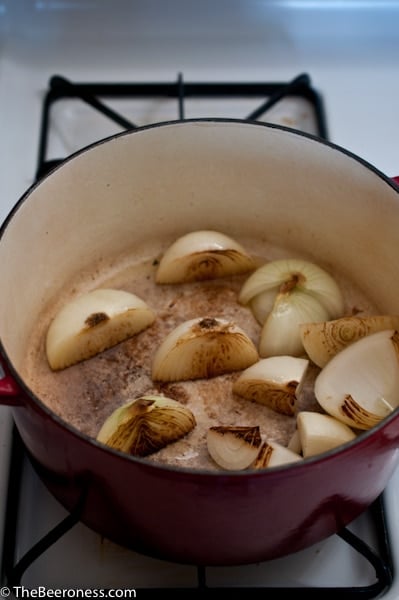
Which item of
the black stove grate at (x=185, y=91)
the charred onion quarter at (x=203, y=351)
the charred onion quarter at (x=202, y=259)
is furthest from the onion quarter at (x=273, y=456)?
the black stove grate at (x=185, y=91)

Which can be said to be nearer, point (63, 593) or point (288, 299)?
point (63, 593)

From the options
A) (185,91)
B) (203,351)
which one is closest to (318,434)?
(203,351)

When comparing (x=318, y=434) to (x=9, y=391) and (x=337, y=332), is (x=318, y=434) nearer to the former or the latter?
(x=337, y=332)

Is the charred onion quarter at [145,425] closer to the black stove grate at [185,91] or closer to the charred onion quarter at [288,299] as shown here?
the charred onion quarter at [288,299]

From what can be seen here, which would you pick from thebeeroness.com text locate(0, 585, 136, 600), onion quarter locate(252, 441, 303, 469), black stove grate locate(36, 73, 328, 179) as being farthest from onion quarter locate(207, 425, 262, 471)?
black stove grate locate(36, 73, 328, 179)

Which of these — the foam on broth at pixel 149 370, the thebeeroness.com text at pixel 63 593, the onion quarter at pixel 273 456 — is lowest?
Result: the thebeeroness.com text at pixel 63 593
